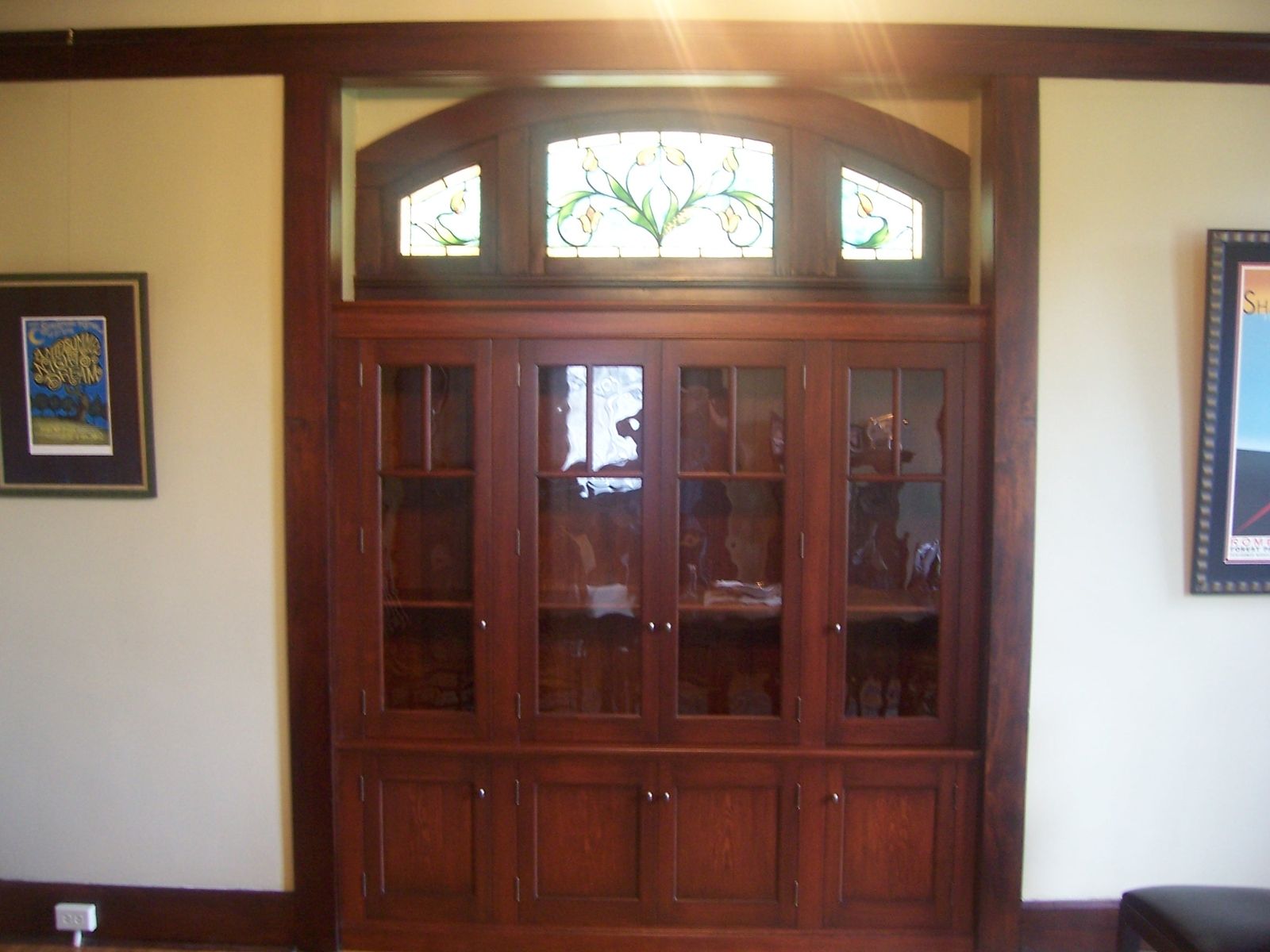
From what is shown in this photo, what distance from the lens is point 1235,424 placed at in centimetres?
233

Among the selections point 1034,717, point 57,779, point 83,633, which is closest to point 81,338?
point 83,633

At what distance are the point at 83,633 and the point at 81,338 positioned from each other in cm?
89

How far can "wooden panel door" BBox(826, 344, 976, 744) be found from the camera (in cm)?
234

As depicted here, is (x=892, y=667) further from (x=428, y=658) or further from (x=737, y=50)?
(x=737, y=50)

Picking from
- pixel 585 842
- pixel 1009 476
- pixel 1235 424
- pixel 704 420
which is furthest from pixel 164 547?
pixel 1235 424

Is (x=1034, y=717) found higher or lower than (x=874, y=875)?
higher

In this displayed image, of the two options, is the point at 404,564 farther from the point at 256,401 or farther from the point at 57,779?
the point at 57,779

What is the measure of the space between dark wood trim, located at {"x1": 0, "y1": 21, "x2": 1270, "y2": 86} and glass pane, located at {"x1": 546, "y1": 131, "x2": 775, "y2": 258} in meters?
0.24

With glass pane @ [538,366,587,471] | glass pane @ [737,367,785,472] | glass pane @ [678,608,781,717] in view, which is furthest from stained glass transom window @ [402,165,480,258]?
glass pane @ [678,608,781,717]

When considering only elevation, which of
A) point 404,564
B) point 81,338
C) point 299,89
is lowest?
point 404,564

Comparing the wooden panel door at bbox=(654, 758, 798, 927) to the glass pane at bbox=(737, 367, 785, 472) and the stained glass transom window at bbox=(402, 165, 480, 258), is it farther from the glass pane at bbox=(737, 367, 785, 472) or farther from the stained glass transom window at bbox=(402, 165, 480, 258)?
the stained glass transom window at bbox=(402, 165, 480, 258)

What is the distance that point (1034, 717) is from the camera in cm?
238

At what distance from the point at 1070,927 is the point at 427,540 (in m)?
2.22

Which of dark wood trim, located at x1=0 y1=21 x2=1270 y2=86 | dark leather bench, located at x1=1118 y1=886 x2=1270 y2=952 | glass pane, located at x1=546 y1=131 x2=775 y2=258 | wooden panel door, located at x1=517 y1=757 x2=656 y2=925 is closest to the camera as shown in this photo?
dark leather bench, located at x1=1118 y1=886 x2=1270 y2=952
